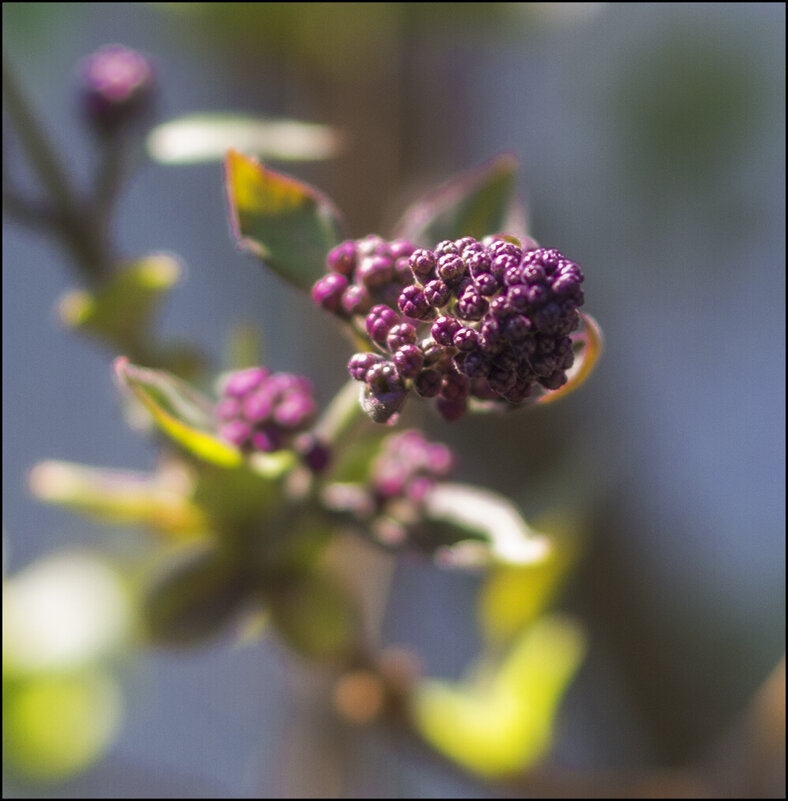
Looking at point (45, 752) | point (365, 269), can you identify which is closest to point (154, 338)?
point (365, 269)

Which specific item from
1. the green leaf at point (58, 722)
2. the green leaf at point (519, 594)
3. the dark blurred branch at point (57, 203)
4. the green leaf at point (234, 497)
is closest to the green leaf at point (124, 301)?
the dark blurred branch at point (57, 203)

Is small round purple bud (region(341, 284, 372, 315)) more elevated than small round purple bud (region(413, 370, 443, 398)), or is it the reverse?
small round purple bud (region(341, 284, 372, 315))

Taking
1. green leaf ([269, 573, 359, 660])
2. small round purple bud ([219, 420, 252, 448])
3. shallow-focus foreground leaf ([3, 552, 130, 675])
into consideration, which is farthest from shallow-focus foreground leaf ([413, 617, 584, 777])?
small round purple bud ([219, 420, 252, 448])

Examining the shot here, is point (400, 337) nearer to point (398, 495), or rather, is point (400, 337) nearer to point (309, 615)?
point (398, 495)

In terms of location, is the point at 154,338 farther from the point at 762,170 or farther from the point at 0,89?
the point at 762,170

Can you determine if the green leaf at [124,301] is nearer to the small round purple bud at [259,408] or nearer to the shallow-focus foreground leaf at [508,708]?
the small round purple bud at [259,408]

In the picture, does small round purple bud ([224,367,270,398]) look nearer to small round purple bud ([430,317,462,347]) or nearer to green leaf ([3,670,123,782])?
small round purple bud ([430,317,462,347])

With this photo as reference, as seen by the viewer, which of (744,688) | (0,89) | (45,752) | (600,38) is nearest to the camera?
(0,89)
